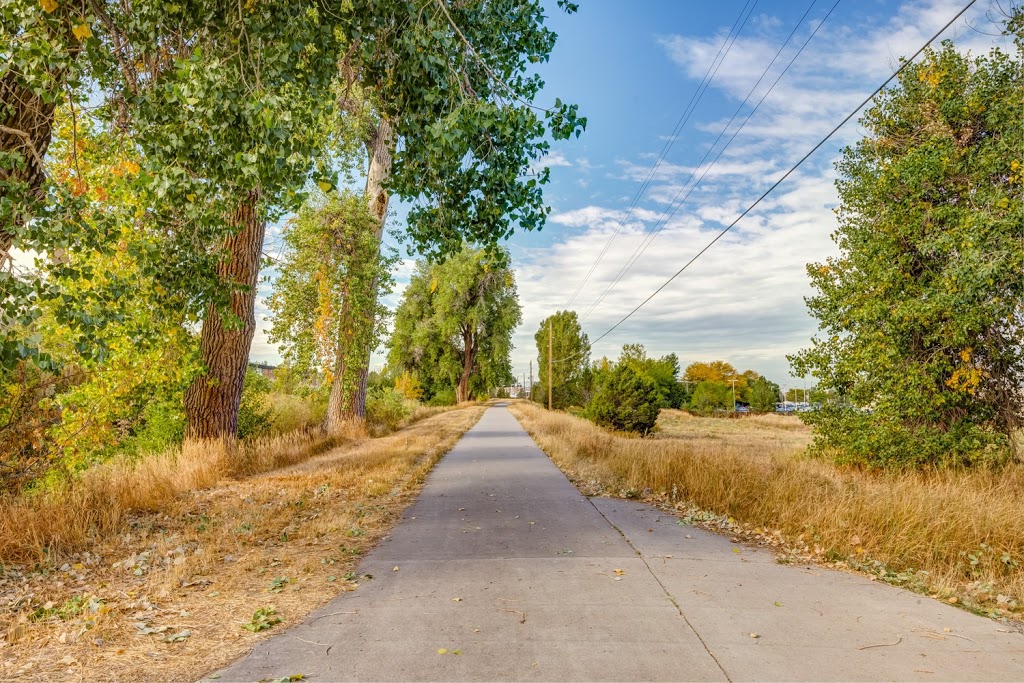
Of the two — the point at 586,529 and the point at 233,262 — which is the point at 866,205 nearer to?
the point at 586,529

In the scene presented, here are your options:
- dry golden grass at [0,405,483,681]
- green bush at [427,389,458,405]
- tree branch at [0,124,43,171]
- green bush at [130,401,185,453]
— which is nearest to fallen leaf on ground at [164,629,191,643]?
dry golden grass at [0,405,483,681]

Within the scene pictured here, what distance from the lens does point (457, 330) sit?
151 feet

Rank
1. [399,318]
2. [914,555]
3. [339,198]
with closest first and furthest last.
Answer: [914,555] → [339,198] → [399,318]

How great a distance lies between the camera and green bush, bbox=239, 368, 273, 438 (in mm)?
16203

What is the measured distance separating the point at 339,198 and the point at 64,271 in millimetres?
12583

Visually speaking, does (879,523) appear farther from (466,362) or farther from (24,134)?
(466,362)

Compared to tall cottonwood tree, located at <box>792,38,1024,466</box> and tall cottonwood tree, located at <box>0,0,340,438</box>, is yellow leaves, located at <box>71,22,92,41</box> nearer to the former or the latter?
tall cottonwood tree, located at <box>0,0,340,438</box>

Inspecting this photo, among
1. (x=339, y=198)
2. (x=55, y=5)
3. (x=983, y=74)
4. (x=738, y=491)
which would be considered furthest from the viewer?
(x=339, y=198)

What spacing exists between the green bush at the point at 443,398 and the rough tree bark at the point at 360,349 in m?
30.7

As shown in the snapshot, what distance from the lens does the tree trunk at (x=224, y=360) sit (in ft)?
37.8

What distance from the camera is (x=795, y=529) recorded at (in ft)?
22.5

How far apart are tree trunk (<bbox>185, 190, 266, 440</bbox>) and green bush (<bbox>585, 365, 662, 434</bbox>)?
18.4 metres

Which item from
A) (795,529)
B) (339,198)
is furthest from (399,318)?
(795,529)

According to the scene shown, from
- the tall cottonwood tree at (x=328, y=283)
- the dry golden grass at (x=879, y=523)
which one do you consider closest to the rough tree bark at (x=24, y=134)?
the dry golden grass at (x=879, y=523)
